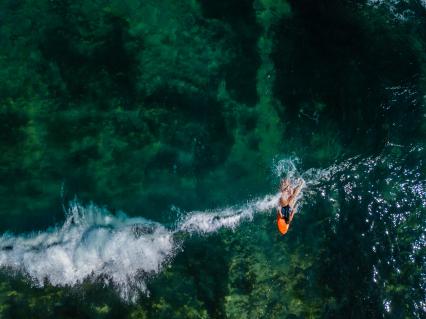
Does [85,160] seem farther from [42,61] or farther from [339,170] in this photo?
[339,170]

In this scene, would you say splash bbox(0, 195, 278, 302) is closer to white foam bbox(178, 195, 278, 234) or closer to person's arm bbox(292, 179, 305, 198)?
white foam bbox(178, 195, 278, 234)

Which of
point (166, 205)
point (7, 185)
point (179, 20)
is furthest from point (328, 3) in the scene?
point (7, 185)

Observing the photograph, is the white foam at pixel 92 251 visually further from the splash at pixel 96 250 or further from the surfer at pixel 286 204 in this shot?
the surfer at pixel 286 204

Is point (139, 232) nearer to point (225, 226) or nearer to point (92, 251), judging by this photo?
point (92, 251)

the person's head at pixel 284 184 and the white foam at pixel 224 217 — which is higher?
the person's head at pixel 284 184

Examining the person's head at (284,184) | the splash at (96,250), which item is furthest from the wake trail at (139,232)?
the person's head at (284,184)

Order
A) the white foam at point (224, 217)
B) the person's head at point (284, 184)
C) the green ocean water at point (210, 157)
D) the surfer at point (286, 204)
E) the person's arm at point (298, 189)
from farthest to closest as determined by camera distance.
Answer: the person's head at point (284, 184), the white foam at point (224, 217), the person's arm at point (298, 189), the green ocean water at point (210, 157), the surfer at point (286, 204)
